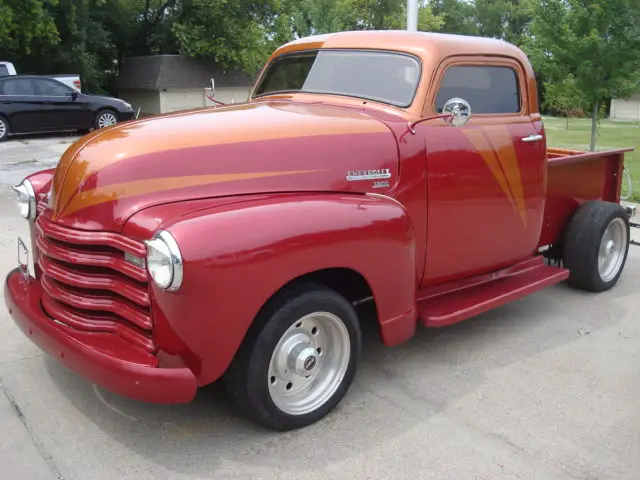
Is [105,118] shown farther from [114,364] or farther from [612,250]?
[114,364]

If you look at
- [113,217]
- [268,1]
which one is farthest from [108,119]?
[113,217]

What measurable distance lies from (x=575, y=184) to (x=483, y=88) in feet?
4.59

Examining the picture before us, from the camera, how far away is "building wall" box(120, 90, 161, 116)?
79.7ft

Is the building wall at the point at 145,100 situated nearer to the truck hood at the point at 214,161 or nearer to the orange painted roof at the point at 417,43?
the orange painted roof at the point at 417,43

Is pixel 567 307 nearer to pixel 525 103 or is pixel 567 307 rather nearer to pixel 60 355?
pixel 525 103

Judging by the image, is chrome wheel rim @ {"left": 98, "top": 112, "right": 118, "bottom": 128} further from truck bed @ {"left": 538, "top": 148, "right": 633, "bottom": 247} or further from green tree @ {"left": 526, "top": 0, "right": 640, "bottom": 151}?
truck bed @ {"left": 538, "top": 148, "right": 633, "bottom": 247}

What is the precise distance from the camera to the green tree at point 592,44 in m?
8.99

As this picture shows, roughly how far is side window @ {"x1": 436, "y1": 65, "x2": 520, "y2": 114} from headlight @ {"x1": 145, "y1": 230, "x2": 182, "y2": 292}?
2.00 metres

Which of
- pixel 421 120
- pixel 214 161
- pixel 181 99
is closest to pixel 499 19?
pixel 181 99

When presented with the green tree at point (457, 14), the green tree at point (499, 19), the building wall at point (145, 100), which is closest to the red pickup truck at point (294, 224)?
the building wall at point (145, 100)

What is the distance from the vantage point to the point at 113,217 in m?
2.99

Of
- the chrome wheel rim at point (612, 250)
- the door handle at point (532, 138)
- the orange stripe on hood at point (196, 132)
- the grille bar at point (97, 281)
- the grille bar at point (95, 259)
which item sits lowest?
the chrome wheel rim at point (612, 250)

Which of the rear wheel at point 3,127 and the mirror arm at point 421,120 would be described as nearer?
the mirror arm at point 421,120

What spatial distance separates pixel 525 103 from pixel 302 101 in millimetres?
1570
